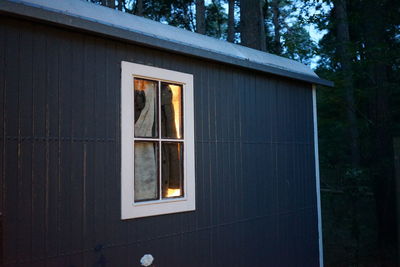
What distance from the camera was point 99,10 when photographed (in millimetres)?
3393

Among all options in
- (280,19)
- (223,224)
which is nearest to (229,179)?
(223,224)

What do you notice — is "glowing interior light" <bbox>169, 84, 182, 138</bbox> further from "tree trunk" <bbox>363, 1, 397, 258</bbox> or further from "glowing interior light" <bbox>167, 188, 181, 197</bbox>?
"tree trunk" <bbox>363, 1, 397, 258</bbox>

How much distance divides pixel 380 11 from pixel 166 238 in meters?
6.44

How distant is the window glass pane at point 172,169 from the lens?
3553 mm

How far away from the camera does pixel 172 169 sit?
11.9ft

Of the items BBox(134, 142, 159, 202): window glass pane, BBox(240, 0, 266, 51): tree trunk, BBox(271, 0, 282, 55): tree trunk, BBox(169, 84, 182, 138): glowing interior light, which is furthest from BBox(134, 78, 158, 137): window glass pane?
BBox(271, 0, 282, 55): tree trunk

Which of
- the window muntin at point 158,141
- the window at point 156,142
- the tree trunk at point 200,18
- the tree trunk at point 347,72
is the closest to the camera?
the window at point 156,142

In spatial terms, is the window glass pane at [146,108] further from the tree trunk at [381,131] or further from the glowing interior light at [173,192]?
the tree trunk at [381,131]

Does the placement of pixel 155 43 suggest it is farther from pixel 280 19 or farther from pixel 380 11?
pixel 280 19

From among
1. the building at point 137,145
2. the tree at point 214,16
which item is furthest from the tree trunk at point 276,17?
the building at point 137,145

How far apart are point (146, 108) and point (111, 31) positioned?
2.32ft

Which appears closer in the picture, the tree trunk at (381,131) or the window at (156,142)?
the window at (156,142)

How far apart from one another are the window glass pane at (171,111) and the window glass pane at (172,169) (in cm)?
11

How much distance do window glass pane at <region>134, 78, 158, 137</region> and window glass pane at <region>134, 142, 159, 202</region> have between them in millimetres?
112
